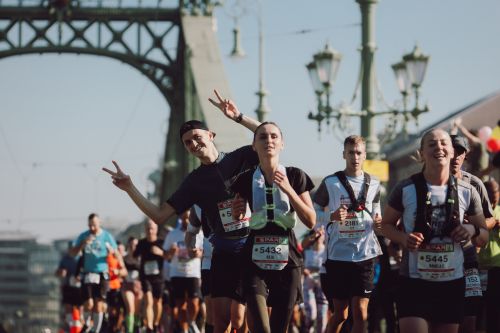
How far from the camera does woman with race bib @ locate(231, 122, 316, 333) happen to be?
861cm

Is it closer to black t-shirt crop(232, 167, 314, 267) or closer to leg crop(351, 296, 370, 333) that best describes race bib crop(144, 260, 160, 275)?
leg crop(351, 296, 370, 333)

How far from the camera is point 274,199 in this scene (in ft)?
28.4

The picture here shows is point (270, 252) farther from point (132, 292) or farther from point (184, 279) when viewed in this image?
point (132, 292)

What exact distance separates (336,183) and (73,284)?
31.8 feet

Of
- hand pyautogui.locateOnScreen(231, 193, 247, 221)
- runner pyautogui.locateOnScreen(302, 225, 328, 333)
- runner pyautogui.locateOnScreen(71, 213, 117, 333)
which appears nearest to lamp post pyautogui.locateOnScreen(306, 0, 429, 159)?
runner pyautogui.locateOnScreen(302, 225, 328, 333)

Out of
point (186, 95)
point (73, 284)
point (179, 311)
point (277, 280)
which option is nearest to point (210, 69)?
point (186, 95)

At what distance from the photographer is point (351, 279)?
10.8 metres

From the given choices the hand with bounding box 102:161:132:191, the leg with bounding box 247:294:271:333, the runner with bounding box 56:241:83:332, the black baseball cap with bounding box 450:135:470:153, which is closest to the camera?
the hand with bounding box 102:161:132:191

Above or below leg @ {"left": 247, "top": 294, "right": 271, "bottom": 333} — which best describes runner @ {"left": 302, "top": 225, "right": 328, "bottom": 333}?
above

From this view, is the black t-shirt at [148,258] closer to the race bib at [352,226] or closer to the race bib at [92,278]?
the race bib at [92,278]

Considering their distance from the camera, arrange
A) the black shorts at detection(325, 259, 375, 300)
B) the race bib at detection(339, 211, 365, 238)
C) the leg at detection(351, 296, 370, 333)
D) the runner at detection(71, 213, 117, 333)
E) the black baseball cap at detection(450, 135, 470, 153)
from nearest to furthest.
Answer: the black baseball cap at detection(450, 135, 470, 153), the leg at detection(351, 296, 370, 333), the black shorts at detection(325, 259, 375, 300), the race bib at detection(339, 211, 365, 238), the runner at detection(71, 213, 117, 333)

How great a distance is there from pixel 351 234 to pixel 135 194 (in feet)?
9.41

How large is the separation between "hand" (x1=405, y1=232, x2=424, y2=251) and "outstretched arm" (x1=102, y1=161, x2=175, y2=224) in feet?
5.51

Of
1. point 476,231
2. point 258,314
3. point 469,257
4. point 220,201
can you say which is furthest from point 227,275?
point 476,231
